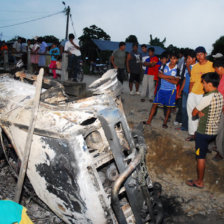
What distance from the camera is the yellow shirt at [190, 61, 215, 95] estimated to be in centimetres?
431

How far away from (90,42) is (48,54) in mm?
19095

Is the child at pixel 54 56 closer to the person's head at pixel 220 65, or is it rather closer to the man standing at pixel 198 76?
the man standing at pixel 198 76

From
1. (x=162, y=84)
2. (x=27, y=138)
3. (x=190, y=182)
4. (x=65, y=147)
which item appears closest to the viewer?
(x=65, y=147)

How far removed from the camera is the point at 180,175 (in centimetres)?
420

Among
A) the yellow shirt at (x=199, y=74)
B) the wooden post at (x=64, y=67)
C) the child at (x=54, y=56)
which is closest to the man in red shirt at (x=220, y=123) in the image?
the yellow shirt at (x=199, y=74)

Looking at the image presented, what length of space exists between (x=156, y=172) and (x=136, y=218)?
7.42 feet

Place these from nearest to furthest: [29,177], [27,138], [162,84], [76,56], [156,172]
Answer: [27,138], [29,177], [156,172], [162,84], [76,56]

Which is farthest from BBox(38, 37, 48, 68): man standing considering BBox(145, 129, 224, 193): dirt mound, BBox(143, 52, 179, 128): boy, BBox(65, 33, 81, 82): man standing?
BBox(145, 129, 224, 193): dirt mound

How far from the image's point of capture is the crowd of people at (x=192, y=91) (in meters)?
3.32

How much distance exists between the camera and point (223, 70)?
384 centimetres

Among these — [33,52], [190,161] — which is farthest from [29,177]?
[33,52]

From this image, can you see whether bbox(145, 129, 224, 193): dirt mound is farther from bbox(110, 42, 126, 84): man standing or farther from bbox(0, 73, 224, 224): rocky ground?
bbox(110, 42, 126, 84): man standing

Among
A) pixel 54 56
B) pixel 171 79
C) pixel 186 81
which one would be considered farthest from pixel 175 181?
pixel 54 56

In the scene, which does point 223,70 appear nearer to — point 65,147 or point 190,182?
point 190,182
